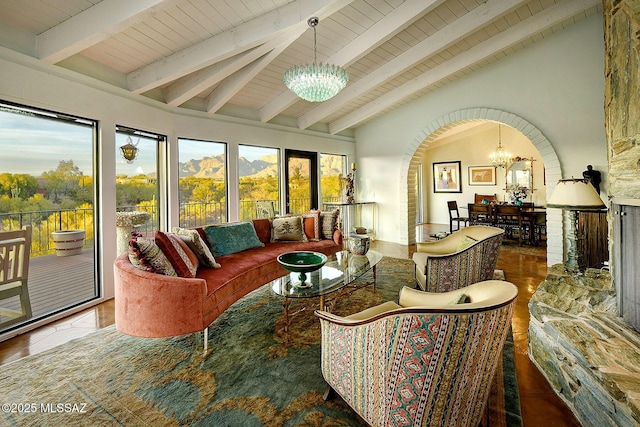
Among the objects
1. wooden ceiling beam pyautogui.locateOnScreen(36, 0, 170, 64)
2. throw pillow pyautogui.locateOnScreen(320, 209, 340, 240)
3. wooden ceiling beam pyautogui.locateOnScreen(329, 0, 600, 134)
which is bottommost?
throw pillow pyautogui.locateOnScreen(320, 209, 340, 240)

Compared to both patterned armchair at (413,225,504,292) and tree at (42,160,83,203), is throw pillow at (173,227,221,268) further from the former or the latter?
patterned armchair at (413,225,504,292)

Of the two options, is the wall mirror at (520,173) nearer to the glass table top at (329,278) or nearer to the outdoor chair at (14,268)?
the glass table top at (329,278)

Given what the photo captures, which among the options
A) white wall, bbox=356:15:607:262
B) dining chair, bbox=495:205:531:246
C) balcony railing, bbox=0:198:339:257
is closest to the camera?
balcony railing, bbox=0:198:339:257

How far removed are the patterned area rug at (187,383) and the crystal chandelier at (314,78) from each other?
7.78ft

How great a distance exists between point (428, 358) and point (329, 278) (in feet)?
5.41

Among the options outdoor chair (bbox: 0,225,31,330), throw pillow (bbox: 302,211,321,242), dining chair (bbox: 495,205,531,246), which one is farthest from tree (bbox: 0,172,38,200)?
dining chair (bbox: 495,205,531,246)

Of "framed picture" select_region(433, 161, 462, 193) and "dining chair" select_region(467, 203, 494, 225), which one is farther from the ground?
"framed picture" select_region(433, 161, 462, 193)

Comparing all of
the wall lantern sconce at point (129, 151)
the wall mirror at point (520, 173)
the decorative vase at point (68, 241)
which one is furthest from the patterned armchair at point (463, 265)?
the wall mirror at point (520, 173)

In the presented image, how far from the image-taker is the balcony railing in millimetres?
3652

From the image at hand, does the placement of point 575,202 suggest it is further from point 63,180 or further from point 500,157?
point 500,157

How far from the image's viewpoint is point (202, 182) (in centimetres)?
489

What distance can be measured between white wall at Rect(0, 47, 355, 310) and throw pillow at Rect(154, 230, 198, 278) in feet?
4.83

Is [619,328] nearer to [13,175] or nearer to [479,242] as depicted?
[479,242]

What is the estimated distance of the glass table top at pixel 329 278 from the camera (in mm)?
2426
